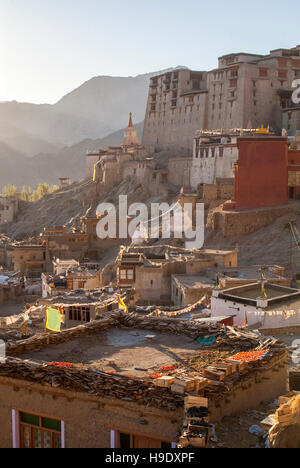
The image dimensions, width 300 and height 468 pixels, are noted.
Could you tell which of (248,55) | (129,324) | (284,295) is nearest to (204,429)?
(129,324)

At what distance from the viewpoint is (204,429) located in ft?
20.0

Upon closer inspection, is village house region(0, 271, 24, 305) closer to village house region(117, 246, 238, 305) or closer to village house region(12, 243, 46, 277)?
village house region(12, 243, 46, 277)

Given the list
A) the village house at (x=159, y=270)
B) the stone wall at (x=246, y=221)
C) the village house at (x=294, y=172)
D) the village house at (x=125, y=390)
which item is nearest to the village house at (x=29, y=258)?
the stone wall at (x=246, y=221)

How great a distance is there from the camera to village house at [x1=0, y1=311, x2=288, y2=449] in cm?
655

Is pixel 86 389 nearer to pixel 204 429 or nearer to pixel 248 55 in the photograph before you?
pixel 204 429

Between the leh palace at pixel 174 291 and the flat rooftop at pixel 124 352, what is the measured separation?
0.03 m

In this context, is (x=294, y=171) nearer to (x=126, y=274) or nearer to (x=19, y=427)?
(x=126, y=274)

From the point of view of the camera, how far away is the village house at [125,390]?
6.55 metres

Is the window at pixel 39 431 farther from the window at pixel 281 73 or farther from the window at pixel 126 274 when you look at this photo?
the window at pixel 281 73

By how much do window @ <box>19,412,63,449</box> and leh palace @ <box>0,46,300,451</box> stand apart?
0.02m

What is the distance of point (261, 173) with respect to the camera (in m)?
32.8

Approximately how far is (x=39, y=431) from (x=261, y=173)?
26.9m

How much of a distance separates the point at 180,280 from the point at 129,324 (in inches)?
566

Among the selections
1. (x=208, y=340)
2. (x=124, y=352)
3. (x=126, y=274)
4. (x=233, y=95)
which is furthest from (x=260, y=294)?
(x=233, y=95)
